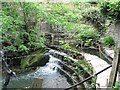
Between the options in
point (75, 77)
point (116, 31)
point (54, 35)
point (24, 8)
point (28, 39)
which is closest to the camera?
point (116, 31)

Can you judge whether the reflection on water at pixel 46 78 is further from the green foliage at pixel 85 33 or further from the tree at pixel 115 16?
the tree at pixel 115 16

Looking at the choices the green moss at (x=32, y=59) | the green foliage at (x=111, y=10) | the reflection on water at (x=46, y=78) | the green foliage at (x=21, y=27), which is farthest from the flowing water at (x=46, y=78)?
the green foliage at (x=111, y=10)

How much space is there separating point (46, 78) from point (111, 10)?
112 inches

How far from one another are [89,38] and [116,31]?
348 cm

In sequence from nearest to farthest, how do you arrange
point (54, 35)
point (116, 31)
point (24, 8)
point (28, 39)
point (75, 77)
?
point (116, 31) → point (75, 77) → point (24, 8) → point (28, 39) → point (54, 35)

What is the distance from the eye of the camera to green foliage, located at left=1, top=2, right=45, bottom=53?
172 inches

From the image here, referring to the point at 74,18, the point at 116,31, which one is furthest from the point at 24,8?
the point at 116,31

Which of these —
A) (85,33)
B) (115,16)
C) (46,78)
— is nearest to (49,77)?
(46,78)

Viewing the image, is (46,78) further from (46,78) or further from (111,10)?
(111,10)

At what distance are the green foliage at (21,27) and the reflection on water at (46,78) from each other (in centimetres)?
52

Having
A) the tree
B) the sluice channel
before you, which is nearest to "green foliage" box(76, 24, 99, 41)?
the sluice channel

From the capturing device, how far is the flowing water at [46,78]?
12.6 ft

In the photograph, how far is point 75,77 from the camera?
150 inches

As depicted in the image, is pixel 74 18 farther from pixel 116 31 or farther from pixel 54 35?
pixel 116 31
